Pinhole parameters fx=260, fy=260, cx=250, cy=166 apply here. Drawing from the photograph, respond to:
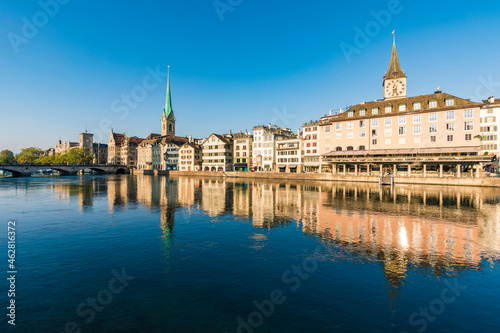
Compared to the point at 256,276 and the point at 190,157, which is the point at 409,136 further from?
the point at 190,157

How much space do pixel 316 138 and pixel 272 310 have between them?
85167 mm

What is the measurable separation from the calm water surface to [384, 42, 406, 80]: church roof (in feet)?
305

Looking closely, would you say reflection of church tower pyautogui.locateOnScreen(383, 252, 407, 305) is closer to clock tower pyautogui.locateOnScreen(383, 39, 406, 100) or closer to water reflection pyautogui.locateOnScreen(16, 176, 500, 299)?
water reflection pyautogui.locateOnScreen(16, 176, 500, 299)

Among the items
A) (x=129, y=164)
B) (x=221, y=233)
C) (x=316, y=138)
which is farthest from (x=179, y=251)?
(x=129, y=164)

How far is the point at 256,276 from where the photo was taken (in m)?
11.8

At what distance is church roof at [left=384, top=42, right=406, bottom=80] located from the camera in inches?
3873

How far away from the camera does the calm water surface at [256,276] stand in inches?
336

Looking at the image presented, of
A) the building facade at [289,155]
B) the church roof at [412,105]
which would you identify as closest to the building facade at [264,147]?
the building facade at [289,155]

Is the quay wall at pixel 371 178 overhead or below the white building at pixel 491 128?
below

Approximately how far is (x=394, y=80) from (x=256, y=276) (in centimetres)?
11017

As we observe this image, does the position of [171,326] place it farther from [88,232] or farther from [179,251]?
[88,232]

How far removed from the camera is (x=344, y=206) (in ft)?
102

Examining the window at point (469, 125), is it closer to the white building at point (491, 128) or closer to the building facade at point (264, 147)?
the white building at point (491, 128)

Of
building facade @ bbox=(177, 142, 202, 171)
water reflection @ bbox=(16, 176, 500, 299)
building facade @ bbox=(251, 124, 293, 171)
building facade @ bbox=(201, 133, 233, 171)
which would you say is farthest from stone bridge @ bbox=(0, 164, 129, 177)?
water reflection @ bbox=(16, 176, 500, 299)
